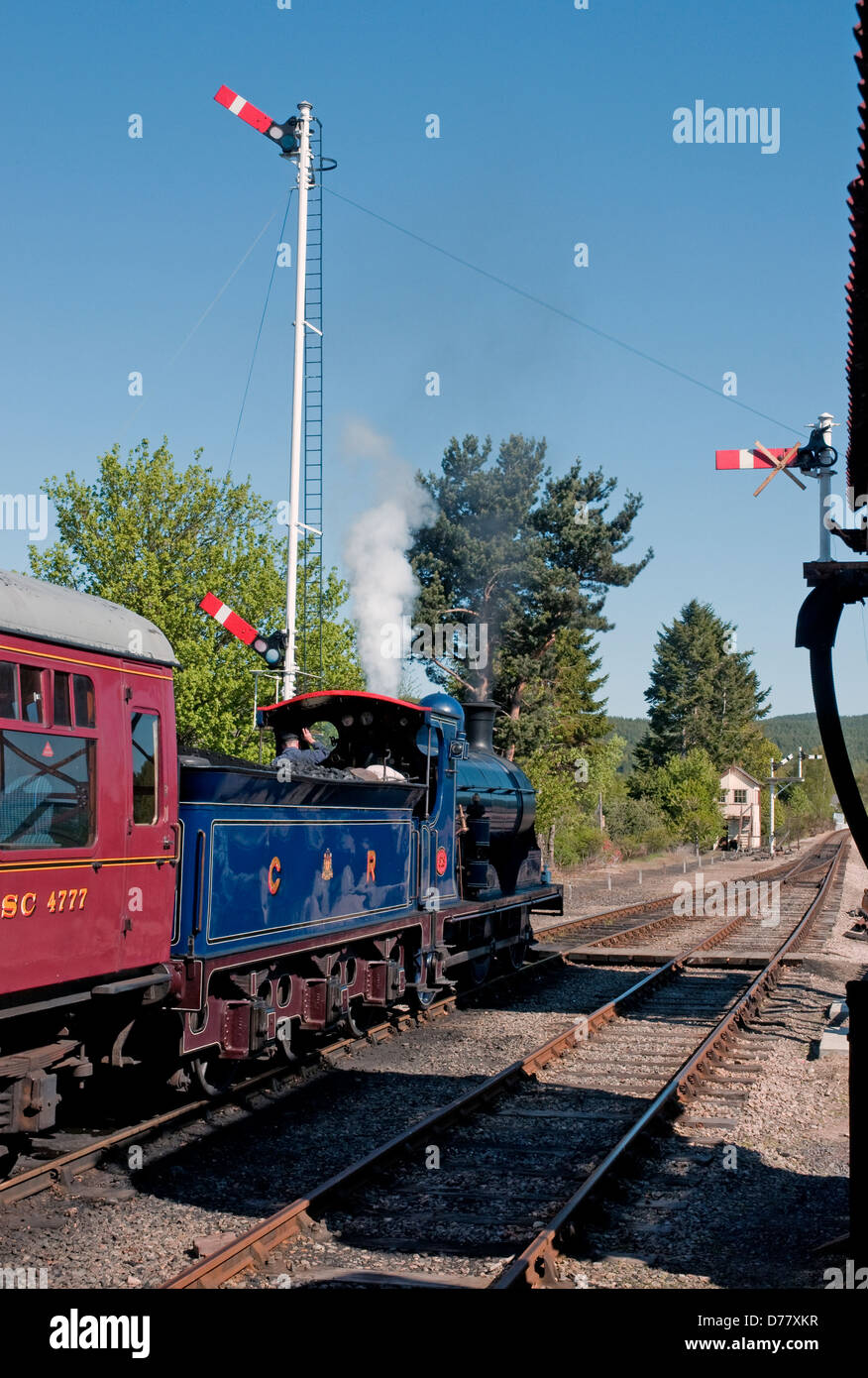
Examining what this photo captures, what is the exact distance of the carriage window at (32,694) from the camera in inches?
257

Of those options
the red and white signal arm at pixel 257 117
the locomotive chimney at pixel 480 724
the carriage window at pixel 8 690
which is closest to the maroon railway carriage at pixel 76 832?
the carriage window at pixel 8 690

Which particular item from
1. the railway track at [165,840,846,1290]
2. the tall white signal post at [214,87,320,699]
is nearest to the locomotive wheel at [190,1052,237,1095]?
the railway track at [165,840,846,1290]

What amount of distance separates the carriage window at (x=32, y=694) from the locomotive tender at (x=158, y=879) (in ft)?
0.04

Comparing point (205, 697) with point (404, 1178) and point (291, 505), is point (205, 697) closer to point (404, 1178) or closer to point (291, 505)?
point (291, 505)

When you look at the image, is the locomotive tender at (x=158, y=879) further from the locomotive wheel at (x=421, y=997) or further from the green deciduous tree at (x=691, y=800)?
the green deciduous tree at (x=691, y=800)

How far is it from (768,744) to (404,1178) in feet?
347

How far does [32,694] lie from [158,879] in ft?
5.66

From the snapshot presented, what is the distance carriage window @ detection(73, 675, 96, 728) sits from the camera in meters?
7.02

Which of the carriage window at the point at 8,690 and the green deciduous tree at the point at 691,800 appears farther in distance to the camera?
the green deciduous tree at the point at 691,800

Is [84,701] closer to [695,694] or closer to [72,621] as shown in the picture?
[72,621]

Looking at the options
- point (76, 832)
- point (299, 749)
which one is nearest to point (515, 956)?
point (299, 749)

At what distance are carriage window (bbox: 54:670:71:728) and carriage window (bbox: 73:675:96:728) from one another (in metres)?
0.07

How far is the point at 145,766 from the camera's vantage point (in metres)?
7.70

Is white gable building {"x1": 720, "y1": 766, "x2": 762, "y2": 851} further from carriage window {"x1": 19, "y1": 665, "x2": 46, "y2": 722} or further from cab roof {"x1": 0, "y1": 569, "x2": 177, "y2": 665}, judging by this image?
carriage window {"x1": 19, "y1": 665, "x2": 46, "y2": 722}
